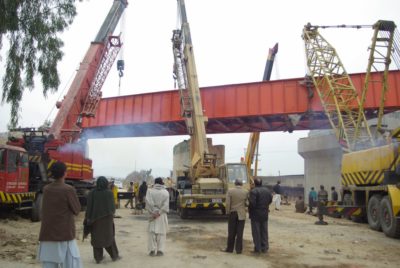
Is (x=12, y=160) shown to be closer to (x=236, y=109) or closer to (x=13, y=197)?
(x=13, y=197)

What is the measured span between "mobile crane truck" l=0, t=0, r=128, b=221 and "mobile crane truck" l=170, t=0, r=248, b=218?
3492 mm

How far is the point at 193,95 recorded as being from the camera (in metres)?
17.5

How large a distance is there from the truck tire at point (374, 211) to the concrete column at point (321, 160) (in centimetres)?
1333

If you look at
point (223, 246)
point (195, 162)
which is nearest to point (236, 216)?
point (223, 246)

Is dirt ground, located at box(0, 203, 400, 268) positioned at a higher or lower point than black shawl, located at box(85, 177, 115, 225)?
lower

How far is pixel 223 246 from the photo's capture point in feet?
31.3

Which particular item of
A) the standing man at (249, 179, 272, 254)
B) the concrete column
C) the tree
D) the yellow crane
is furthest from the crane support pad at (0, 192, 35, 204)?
the concrete column

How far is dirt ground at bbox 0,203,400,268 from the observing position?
7.60 metres

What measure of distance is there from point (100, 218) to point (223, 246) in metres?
3.42

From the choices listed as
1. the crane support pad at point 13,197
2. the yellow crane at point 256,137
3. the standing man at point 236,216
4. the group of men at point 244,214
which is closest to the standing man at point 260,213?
the group of men at point 244,214

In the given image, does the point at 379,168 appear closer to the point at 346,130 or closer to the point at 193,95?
the point at 193,95

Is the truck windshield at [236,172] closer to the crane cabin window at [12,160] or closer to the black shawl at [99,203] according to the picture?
the crane cabin window at [12,160]

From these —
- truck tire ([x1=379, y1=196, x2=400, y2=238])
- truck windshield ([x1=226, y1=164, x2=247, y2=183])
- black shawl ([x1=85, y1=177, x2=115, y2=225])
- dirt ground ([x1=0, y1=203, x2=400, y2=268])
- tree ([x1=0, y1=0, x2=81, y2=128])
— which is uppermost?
tree ([x1=0, y1=0, x2=81, y2=128])

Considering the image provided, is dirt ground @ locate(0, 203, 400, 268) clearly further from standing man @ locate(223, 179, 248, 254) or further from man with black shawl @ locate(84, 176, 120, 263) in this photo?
man with black shawl @ locate(84, 176, 120, 263)
